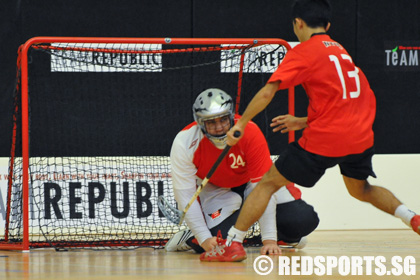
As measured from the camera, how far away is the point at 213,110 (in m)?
4.26

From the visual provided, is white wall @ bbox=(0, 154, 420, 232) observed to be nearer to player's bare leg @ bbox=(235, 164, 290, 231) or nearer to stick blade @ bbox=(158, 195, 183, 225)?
stick blade @ bbox=(158, 195, 183, 225)

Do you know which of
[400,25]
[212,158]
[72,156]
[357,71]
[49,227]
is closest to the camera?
[357,71]

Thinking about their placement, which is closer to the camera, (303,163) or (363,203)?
(303,163)

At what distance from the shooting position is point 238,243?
4.14 meters

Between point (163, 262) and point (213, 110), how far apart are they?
90 centimetres

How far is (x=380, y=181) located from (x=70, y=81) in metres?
2.86

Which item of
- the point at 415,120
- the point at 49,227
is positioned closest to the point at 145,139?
the point at 49,227

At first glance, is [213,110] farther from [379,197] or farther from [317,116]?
[379,197]

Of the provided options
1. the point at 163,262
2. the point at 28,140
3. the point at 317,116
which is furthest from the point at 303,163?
the point at 28,140

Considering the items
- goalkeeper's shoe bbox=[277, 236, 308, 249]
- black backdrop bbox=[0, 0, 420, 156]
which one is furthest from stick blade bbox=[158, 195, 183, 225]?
black backdrop bbox=[0, 0, 420, 156]

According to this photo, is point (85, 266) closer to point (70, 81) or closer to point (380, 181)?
point (70, 81)

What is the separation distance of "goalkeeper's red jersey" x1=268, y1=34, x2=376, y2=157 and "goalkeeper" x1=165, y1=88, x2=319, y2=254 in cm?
53

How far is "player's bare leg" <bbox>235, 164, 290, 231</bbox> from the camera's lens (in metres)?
4.02

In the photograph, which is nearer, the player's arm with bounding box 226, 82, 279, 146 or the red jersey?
the player's arm with bounding box 226, 82, 279, 146
